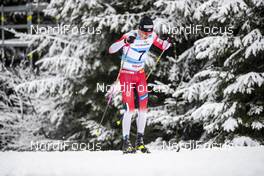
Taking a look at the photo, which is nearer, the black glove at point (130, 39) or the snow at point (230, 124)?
the black glove at point (130, 39)

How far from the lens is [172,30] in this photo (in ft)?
30.5

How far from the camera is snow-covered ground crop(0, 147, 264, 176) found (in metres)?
5.30

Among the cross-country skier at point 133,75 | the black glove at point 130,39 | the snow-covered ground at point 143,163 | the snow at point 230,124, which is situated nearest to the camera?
the snow-covered ground at point 143,163

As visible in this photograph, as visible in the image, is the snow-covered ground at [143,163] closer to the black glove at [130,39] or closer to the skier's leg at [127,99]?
the skier's leg at [127,99]

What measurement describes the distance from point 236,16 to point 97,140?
151 inches

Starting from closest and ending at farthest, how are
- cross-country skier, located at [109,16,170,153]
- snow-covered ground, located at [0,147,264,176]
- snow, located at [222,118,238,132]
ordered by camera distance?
snow-covered ground, located at [0,147,264,176] → cross-country skier, located at [109,16,170,153] → snow, located at [222,118,238,132]

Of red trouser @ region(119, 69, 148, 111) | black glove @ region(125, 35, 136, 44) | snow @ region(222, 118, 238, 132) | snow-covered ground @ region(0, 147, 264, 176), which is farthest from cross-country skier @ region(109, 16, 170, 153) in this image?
snow @ region(222, 118, 238, 132)

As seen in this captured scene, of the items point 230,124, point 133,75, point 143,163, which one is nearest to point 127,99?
point 133,75

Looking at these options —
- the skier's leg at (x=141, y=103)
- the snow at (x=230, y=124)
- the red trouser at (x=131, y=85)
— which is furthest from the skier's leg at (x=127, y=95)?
the snow at (x=230, y=124)

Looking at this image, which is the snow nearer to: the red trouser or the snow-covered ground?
the snow-covered ground

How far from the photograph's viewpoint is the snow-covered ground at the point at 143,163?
5305 mm

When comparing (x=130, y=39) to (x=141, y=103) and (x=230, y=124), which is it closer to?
(x=141, y=103)

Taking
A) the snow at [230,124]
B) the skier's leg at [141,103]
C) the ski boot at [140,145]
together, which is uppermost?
the skier's leg at [141,103]

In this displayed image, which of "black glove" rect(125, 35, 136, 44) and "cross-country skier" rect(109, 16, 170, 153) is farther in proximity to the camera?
"cross-country skier" rect(109, 16, 170, 153)
